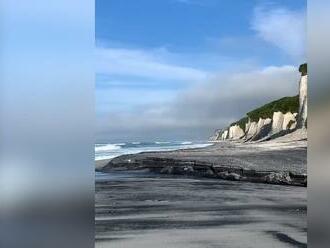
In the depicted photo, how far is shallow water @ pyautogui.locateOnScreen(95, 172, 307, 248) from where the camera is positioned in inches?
90.3

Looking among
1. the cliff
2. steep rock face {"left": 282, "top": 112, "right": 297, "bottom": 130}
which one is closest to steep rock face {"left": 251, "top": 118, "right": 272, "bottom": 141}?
the cliff

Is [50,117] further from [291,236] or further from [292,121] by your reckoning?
[292,121]

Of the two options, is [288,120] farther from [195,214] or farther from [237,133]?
[195,214]

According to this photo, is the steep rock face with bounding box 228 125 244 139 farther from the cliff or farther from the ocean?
the ocean

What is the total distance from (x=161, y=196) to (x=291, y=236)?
4.67ft

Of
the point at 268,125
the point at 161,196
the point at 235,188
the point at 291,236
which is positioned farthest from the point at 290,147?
the point at 268,125

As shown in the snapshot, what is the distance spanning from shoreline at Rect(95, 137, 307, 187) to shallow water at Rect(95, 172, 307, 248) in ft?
1.27

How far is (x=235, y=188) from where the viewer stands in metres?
4.26

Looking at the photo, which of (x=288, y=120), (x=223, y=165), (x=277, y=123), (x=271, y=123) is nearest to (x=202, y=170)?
(x=223, y=165)

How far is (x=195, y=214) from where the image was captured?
2959 mm

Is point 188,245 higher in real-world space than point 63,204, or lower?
lower

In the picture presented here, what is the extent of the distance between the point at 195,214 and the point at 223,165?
242 centimetres

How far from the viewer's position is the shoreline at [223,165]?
4.90 m

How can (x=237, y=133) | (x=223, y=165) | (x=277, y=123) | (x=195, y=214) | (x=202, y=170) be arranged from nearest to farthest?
(x=195, y=214)
(x=202, y=170)
(x=223, y=165)
(x=237, y=133)
(x=277, y=123)
